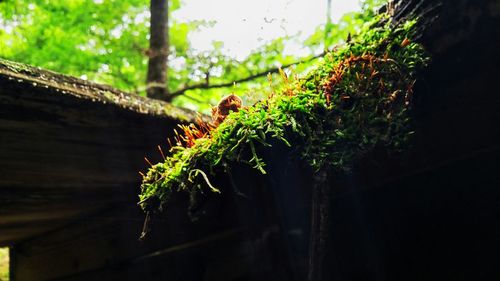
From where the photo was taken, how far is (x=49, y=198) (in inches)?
95.8

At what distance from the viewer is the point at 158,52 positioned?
23.2 feet

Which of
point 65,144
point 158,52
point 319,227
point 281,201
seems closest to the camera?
point 319,227

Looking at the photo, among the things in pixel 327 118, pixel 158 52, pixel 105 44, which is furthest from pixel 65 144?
pixel 105 44

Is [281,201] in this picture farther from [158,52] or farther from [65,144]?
[158,52]

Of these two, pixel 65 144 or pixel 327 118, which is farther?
pixel 65 144

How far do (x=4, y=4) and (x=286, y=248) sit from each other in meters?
8.63

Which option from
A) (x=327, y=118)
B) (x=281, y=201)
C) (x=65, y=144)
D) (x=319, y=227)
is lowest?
(x=319, y=227)

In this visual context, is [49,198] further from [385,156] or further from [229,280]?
[385,156]

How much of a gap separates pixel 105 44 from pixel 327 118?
26.3 ft

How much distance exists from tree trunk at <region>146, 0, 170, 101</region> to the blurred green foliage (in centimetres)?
34

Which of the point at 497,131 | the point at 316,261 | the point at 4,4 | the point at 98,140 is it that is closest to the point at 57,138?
the point at 98,140

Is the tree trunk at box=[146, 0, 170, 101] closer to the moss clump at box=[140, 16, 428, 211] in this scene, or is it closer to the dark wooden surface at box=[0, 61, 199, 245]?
the dark wooden surface at box=[0, 61, 199, 245]

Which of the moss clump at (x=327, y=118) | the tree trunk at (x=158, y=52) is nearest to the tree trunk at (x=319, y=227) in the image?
the moss clump at (x=327, y=118)

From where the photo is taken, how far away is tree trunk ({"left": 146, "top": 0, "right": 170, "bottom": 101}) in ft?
22.7
